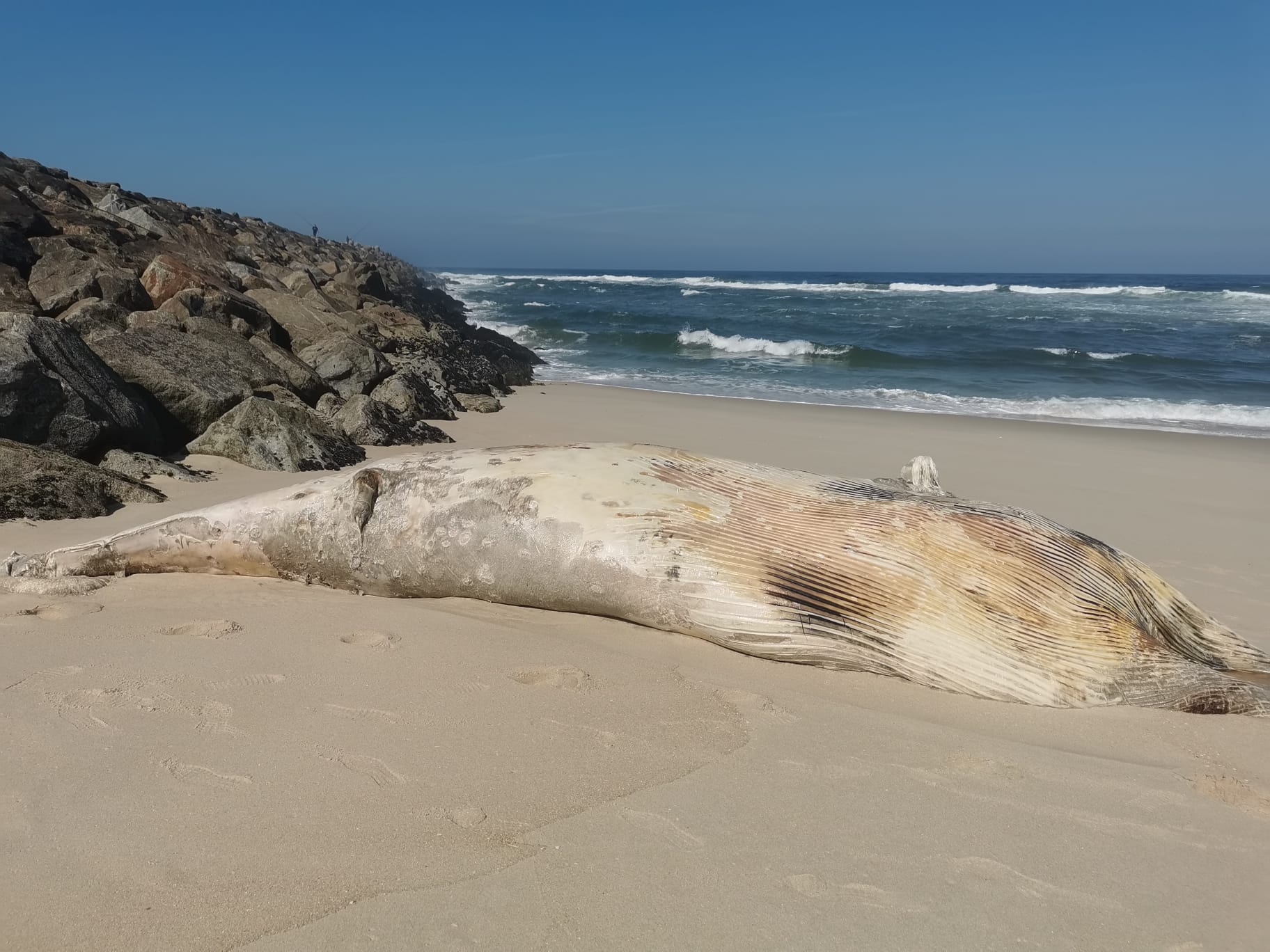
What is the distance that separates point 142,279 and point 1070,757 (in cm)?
1097

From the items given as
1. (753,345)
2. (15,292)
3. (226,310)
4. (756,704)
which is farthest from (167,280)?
(753,345)

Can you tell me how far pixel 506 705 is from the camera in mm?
3070

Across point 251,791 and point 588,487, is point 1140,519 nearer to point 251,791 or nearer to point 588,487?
point 588,487

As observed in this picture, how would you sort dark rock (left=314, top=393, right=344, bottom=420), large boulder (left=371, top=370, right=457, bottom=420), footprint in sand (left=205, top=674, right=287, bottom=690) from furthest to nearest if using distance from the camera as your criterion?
large boulder (left=371, top=370, right=457, bottom=420)
dark rock (left=314, top=393, right=344, bottom=420)
footprint in sand (left=205, top=674, right=287, bottom=690)

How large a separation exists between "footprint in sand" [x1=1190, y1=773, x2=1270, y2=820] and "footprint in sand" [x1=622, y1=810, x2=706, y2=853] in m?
1.56

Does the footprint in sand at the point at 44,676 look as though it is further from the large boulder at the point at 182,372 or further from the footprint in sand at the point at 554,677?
the large boulder at the point at 182,372

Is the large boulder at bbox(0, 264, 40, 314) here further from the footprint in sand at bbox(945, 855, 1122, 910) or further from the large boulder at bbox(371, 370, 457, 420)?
the footprint in sand at bbox(945, 855, 1122, 910)

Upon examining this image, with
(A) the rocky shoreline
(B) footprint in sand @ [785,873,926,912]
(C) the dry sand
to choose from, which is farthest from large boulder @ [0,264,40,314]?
(B) footprint in sand @ [785,873,926,912]

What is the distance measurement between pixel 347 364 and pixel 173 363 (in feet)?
9.38

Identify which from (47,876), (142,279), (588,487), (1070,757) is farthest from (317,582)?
(142,279)

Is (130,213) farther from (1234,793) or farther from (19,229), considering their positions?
(1234,793)

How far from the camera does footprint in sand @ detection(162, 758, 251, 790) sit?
2.44 meters

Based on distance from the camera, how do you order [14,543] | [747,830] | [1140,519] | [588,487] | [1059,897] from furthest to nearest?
[1140,519] < [14,543] < [588,487] < [747,830] < [1059,897]

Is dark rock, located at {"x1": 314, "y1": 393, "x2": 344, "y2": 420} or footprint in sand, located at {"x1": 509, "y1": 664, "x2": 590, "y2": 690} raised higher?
dark rock, located at {"x1": 314, "y1": 393, "x2": 344, "y2": 420}
